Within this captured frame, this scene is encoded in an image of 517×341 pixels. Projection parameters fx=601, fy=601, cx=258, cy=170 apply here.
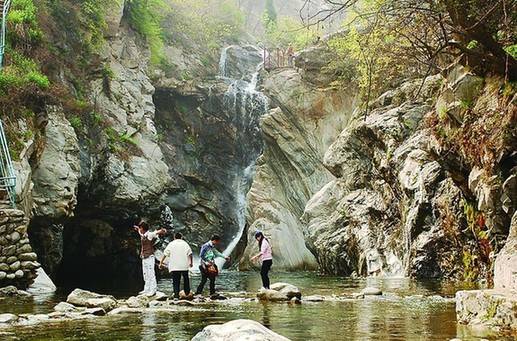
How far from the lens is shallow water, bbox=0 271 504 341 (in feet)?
27.1

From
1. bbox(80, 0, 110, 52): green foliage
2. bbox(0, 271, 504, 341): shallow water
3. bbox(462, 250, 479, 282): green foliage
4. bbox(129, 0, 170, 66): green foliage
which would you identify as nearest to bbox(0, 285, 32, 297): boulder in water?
bbox(0, 271, 504, 341): shallow water

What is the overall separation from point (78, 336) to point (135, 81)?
1084 inches

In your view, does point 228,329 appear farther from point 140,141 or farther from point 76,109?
point 140,141

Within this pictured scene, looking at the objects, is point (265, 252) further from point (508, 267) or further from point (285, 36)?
point (285, 36)

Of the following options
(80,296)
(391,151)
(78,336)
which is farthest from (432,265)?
(78,336)

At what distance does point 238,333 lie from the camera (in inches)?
219

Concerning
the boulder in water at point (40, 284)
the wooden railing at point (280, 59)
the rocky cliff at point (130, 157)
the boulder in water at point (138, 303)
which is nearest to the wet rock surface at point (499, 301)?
the boulder in water at point (138, 303)

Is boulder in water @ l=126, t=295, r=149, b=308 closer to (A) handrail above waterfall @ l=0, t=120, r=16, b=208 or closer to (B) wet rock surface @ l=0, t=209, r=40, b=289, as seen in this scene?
(B) wet rock surface @ l=0, t=209, r=40, b=289

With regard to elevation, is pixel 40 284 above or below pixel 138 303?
above

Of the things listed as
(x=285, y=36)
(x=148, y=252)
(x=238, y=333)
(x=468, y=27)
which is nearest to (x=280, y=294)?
(x=148, y=252)

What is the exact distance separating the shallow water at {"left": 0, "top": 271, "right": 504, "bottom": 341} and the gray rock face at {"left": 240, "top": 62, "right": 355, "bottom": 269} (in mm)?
23805

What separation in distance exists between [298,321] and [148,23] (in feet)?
105

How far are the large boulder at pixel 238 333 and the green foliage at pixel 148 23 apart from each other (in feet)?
111

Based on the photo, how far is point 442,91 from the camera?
55.4 feet
